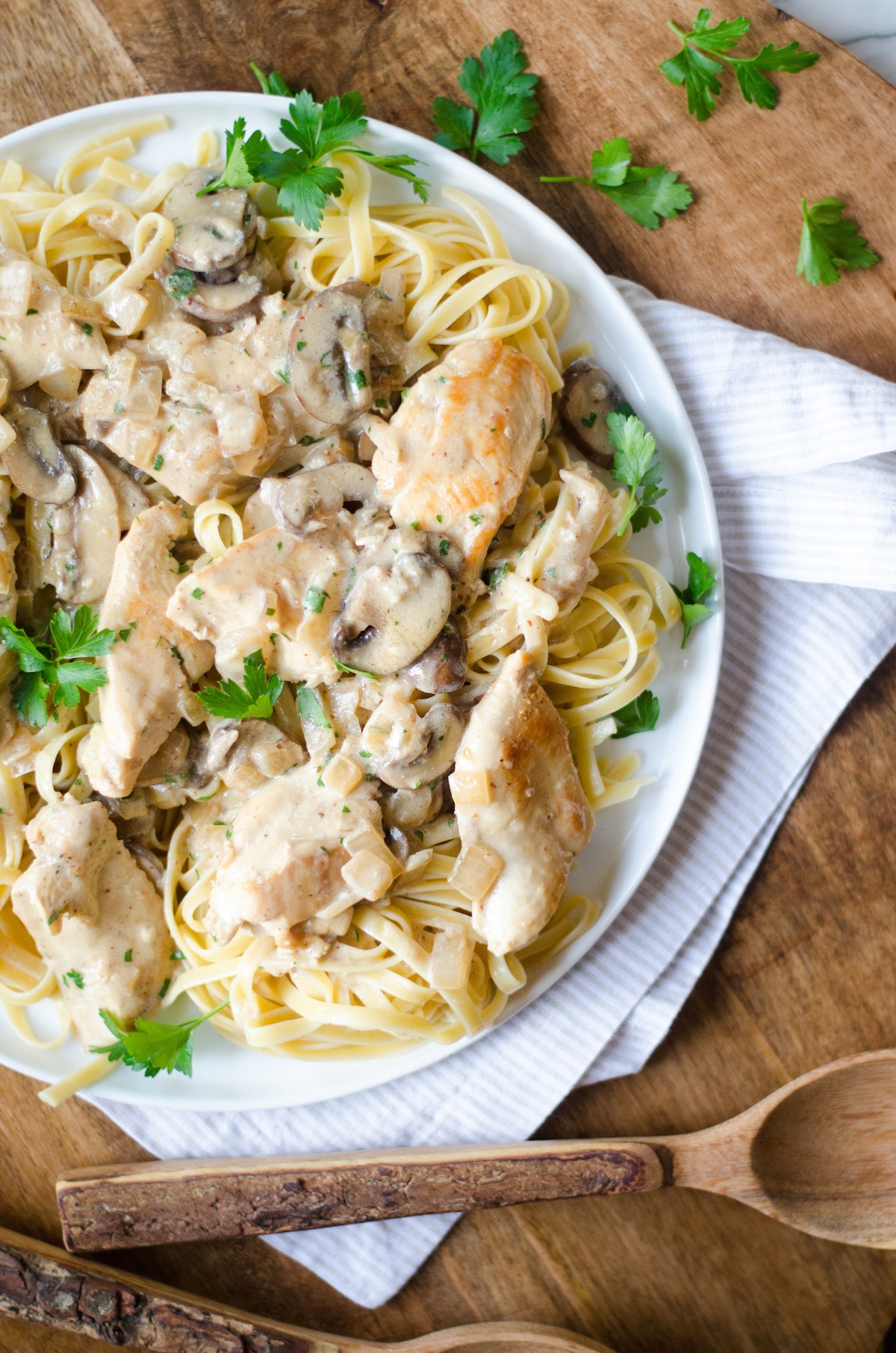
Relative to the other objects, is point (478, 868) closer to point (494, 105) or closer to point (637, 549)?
point (637, 549)

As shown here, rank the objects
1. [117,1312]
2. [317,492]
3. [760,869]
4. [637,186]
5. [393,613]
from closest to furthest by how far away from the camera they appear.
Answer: [393,613] → [317,492] → [637,186] → [117,1312] → [760,869]

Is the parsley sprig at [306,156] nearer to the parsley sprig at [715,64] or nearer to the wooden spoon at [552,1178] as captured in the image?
the parsley sprig at [715,64]

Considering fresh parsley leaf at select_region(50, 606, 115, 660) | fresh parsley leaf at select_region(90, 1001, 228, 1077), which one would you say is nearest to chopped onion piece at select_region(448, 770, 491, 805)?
fresh parsley leaf at select_region(90, 1001, 228, 1077)

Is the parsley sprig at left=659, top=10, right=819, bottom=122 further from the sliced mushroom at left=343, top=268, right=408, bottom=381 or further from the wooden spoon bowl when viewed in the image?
the wooden spoon bowl

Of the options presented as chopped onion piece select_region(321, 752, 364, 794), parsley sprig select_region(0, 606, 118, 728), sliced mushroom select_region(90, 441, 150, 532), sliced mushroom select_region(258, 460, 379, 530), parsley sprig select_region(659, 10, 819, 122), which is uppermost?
parsley sprig select_region(659, 10, 819, 122)

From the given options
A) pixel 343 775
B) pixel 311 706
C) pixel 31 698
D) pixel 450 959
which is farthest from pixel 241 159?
pixel 450 959

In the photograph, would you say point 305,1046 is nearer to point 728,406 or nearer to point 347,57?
point 728,406

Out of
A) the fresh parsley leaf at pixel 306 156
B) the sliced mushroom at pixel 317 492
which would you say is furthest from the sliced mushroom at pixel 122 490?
the fresh parsley leaf at pixel 306 156
